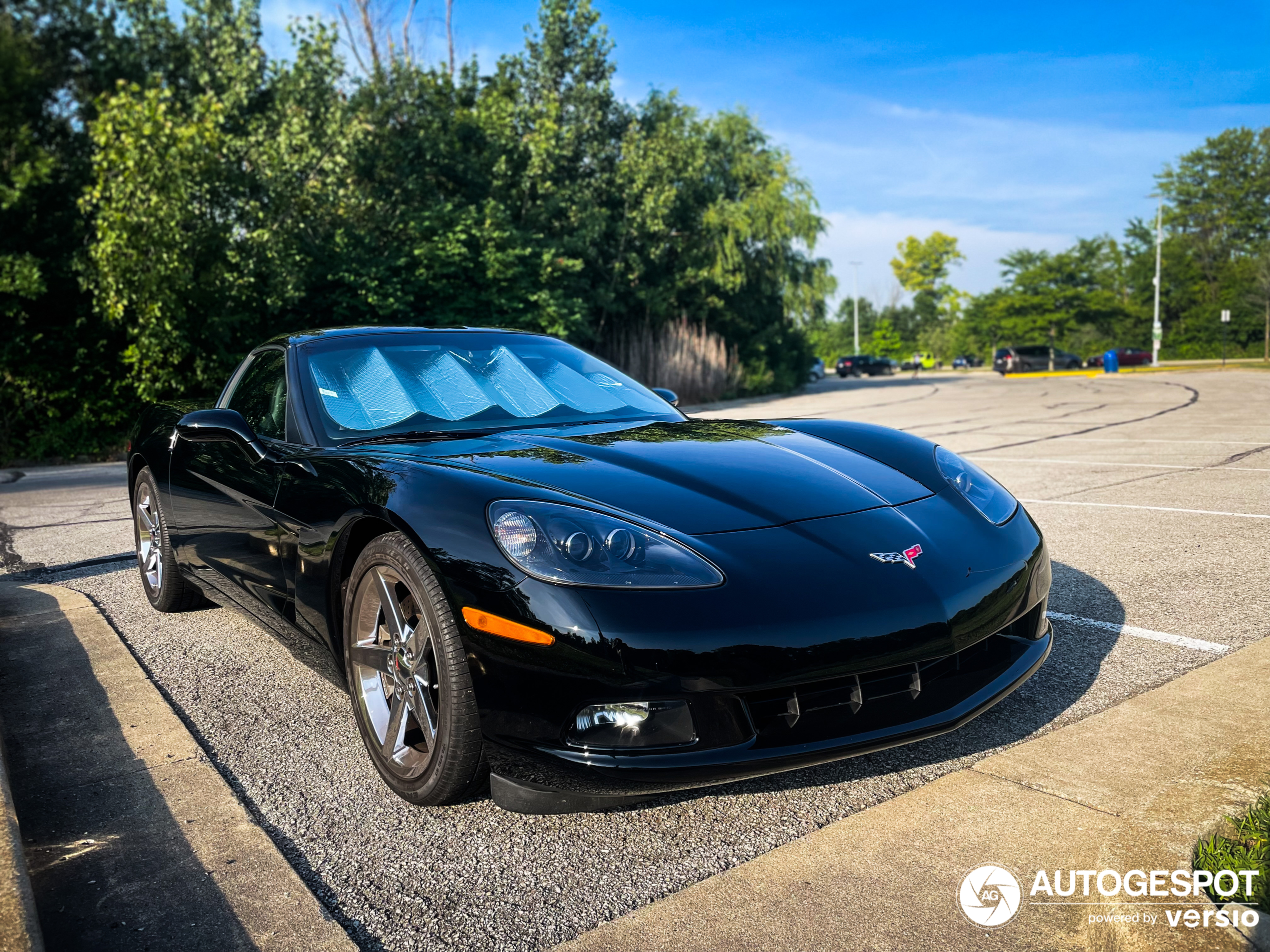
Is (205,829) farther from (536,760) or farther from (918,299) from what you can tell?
(918,299)

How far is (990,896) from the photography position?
1.96 metres

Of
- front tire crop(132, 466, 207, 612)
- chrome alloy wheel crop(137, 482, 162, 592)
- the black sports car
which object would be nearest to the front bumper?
the black sports car

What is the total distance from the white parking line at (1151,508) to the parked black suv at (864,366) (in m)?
58.7

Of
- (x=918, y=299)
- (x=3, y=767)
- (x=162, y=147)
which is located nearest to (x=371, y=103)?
(x=162, y=147)

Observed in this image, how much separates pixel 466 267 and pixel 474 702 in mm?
20660

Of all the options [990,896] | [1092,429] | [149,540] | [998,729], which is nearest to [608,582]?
[990,896]

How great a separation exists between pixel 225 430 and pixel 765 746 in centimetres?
237

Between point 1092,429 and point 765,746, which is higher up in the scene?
point 765,746

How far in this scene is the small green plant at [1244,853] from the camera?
6.11 feet

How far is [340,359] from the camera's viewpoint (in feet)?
11.5

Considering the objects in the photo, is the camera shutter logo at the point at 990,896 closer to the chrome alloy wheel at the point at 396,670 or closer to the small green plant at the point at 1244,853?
the small green plant at the point at 1244,853

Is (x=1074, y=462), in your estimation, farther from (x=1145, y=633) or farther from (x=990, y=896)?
(x=990, y=896)

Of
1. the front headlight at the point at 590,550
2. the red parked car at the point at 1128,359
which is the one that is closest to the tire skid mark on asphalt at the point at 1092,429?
the front headlight at the point at 590,550

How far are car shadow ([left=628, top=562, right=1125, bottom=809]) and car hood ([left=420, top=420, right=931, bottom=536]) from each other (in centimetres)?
68
